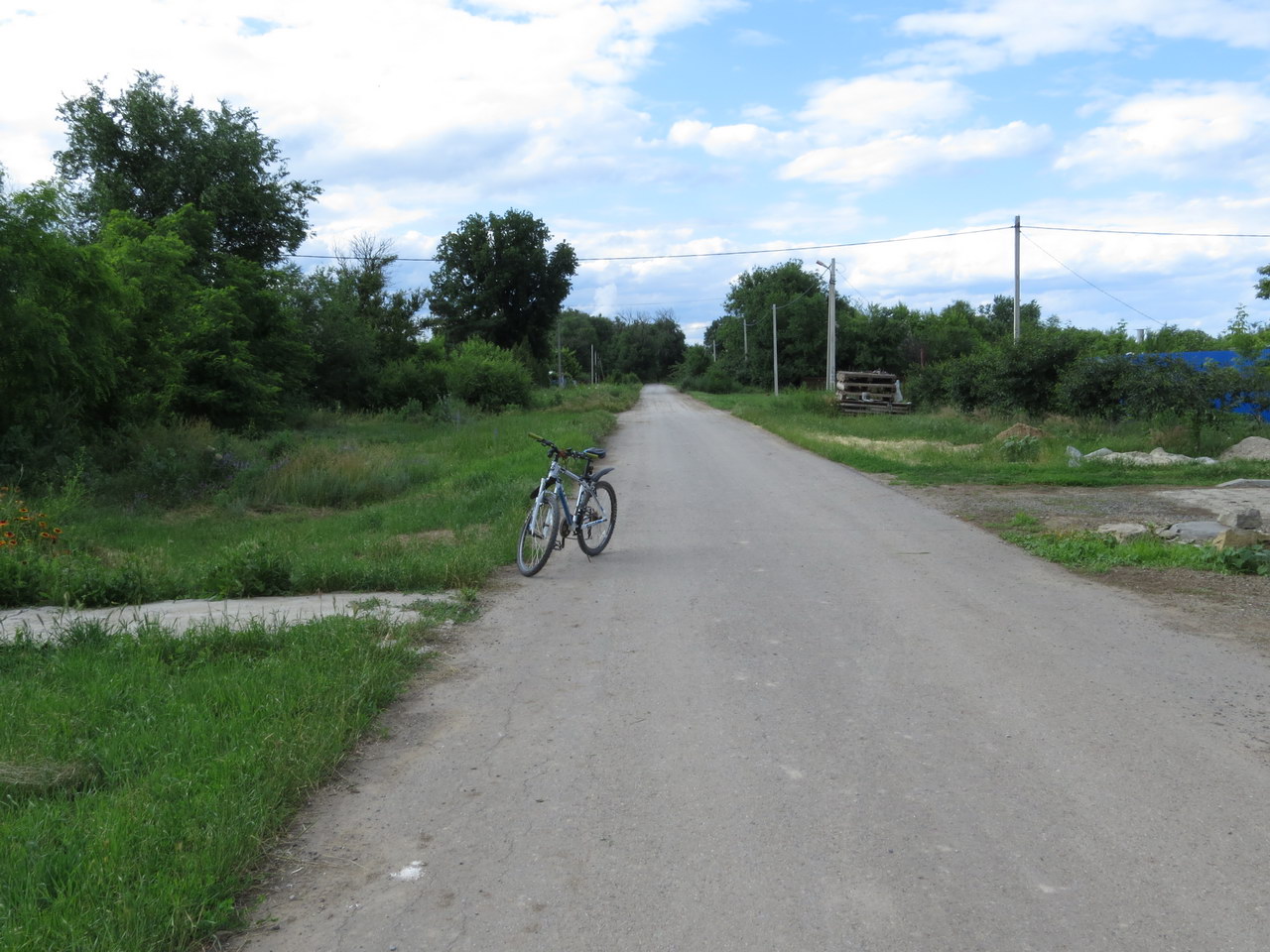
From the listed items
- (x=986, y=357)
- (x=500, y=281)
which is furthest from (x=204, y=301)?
(x=500, y=281)

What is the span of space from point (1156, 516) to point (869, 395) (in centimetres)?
2882

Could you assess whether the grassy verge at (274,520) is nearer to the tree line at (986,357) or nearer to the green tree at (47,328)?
the green tree at (47,328)

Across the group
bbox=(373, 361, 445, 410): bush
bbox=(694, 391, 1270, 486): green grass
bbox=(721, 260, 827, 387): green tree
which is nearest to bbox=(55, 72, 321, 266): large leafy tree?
bbox=(373, 361, 445, 410): bush

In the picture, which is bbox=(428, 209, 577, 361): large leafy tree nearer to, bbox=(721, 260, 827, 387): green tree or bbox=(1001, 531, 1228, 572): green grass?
bbox=(721, 260, 827, 387): green tree

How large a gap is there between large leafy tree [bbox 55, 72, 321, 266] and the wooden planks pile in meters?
24.2

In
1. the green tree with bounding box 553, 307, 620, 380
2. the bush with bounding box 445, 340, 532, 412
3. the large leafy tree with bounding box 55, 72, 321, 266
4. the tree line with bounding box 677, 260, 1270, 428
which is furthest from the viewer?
the green tree with bounding box 553, 307, 620, 380

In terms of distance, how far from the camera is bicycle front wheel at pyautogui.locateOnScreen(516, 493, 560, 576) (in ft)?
30.7

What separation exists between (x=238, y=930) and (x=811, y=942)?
6.25 feet

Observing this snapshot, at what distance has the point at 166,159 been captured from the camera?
33312mm

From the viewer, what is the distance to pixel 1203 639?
6.87m

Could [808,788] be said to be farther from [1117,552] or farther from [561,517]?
[1117,552]

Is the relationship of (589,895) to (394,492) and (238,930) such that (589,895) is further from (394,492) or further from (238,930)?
(394,492)

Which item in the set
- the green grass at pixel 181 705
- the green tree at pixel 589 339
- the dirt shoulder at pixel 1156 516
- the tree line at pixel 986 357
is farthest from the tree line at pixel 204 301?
the green tree at pixel 589 339

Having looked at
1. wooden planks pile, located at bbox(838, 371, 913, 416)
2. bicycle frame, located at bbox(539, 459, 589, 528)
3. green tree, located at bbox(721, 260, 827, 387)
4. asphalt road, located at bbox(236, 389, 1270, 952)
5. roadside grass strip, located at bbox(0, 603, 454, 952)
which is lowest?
asphalt road, located at bbox(236, 389, 1270, 952)
